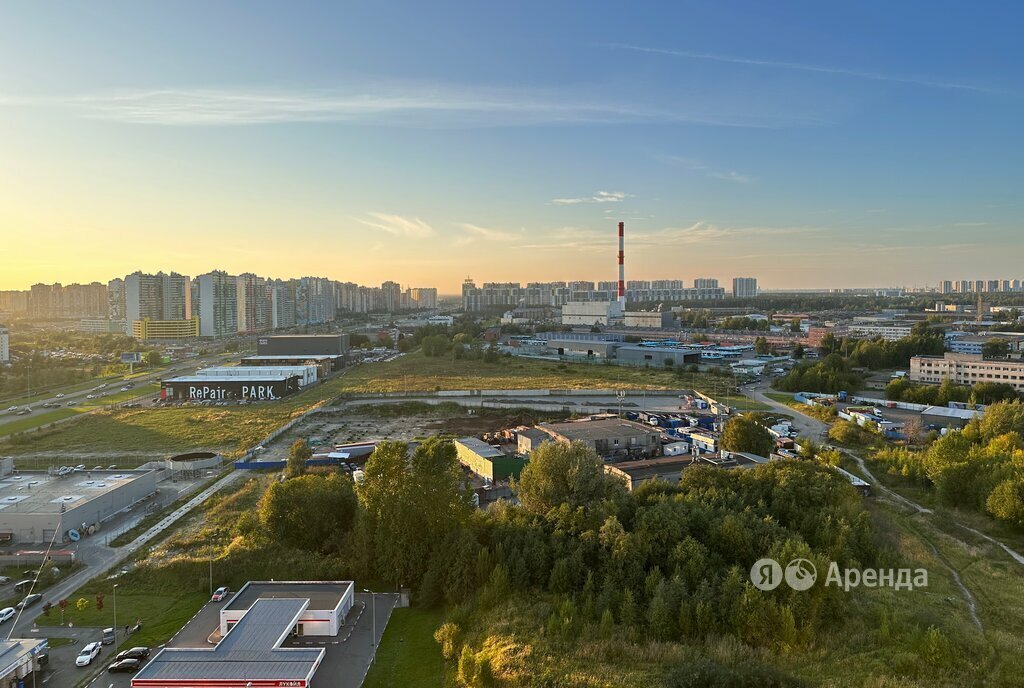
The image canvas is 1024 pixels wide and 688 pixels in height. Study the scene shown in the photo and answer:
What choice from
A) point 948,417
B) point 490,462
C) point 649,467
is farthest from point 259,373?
point 948,417

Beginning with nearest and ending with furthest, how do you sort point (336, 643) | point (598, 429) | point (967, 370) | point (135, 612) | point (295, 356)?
point (336, 643) → point (135, 612) → point (598, 429) → point (967, 370) → point (295, 356)

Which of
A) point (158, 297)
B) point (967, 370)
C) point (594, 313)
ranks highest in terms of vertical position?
point (158, 297)

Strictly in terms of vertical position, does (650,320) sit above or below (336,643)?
above

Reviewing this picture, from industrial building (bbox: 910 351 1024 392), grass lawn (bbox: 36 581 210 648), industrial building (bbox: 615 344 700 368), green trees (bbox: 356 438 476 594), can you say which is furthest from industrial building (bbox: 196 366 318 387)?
industrial building (bbox: 910 351 1024 392)

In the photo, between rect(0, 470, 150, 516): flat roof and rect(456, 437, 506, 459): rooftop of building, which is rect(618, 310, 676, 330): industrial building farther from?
rect(0, 470, 150, 516): flat roof

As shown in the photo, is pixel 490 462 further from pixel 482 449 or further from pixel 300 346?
pixel 300 346

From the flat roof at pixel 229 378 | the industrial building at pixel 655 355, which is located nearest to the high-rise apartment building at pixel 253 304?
the flat roof at pixel 229 378

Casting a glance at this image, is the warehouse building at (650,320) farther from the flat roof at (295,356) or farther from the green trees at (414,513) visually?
the green trees at (414,513)
